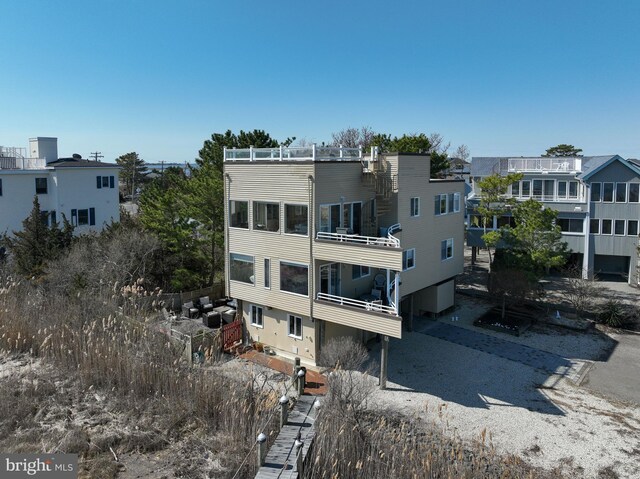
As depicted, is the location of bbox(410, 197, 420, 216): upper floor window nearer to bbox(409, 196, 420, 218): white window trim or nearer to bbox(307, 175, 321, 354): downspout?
bbox(409, 196, 420, 218): white window trim

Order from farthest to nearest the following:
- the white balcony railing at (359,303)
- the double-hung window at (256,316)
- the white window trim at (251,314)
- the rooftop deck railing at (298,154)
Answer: the double-hung window at (256,316)
the white window trim at (251,314)
the rooftop deck railing at (298,154)
the white balcony railing at (359,303)

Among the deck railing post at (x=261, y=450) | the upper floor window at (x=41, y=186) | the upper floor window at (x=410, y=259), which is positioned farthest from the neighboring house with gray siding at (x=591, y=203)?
the upper floor window at (x=41, y=186)

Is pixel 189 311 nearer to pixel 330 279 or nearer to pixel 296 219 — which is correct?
pixel 330 279

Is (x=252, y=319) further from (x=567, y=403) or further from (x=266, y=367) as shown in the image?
(x=567, y=403)

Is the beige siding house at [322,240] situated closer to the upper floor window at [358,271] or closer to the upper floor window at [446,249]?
the upper floor window at [358,271]

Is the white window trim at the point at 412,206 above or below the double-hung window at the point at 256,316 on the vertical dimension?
above

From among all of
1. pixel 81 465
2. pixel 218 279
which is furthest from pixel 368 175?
pixel 81 465
